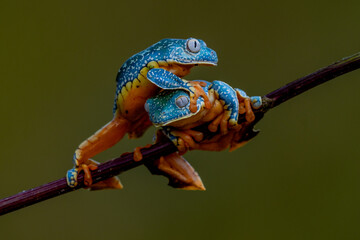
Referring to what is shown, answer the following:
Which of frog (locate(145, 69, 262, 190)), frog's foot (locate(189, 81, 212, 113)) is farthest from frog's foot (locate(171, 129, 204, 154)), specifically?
frog's foot (locate(189, 81, 212, 113))

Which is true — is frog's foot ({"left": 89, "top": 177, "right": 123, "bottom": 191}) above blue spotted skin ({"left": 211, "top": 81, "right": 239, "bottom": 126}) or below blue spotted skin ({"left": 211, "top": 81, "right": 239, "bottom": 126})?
below

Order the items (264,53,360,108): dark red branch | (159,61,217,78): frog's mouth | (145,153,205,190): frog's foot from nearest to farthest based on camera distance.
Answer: (264,53,360,108): dark red branch, (159,61,217,78): frog's mouth, (145,153,205,190): frog's foot

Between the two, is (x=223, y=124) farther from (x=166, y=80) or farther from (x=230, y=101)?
(x=166, y=80)

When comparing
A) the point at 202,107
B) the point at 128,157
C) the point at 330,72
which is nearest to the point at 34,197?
the point at 128,157

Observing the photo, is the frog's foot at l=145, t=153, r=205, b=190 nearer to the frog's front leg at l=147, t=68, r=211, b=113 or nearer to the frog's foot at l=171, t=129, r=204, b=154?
the frog's foot at l=171, t=129, r=204, b=154

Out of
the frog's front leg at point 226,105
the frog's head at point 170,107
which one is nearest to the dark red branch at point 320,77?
the frog's front leg at point 226,105

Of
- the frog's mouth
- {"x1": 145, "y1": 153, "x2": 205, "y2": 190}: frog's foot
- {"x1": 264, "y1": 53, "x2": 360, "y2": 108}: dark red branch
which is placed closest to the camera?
{"x1": 264, "y1": 53, "x2": 360, "y2": 108}: dark red branch

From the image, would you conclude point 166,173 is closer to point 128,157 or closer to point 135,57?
point 128,157
